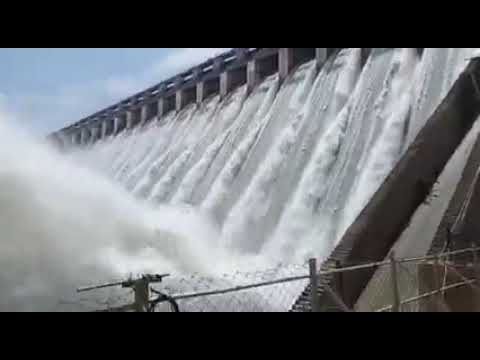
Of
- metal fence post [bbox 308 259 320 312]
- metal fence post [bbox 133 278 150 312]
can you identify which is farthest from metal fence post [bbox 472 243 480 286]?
metal fence post [bbox 133 278 150 312]

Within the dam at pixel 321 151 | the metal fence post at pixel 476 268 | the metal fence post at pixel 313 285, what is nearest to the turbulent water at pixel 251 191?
the dam at pixel 321 151

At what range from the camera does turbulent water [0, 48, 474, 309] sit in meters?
10.3

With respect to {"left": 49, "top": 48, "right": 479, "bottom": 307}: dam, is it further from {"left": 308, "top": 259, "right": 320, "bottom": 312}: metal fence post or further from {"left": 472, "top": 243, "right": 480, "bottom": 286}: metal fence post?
{"left": 308, "top": 259, "right": 320, "bottom": 312}: metal fence post

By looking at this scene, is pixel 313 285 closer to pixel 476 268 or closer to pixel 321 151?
pixel 476 268

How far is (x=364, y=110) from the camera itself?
1345 centimetres

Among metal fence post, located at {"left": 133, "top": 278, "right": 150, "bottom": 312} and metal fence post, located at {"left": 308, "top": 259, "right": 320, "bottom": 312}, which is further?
metal fence post, located at {"left": 308, "top": 259, "right": 320, "bottom": 312}

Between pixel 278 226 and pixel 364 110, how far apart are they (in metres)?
3.33

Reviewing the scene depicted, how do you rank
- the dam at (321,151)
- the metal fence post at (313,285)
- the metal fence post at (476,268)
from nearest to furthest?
1. the metal fence post at (313,285)
2. the metal fence post at (476,268)
3. the dam at (321,151)

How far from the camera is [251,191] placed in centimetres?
1465

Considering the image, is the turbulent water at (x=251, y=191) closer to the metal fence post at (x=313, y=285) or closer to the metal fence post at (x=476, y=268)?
the metal fence post at (x=476, y=268)

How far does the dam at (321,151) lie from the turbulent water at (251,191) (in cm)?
4

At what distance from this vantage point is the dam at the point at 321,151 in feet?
29.0

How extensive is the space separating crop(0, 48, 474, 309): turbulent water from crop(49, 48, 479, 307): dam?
0.04 metres
